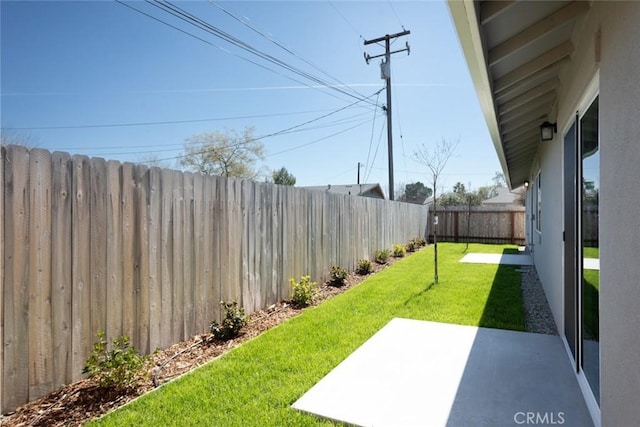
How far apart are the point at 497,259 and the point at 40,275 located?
10550 mm

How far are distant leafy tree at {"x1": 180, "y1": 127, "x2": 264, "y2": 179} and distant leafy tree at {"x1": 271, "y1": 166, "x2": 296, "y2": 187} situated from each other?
144 inches

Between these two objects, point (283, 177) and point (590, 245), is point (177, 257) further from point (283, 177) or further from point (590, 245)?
point (283, 177)

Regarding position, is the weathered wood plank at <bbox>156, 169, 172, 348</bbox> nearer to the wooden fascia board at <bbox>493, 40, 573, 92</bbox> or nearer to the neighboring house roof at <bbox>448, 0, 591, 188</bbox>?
the neighboring house roof at <bbox>448, 0, 591, 188</bbox>

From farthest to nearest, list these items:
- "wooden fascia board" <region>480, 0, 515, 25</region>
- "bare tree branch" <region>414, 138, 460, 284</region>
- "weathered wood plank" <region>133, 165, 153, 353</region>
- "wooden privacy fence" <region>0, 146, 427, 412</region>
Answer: "bare tree branch" <region>414, 138, 460, 284</region> < "weathered wood plank" <region>133, 165, 153, 353</region> < "wooden privacy fence" <region>0, 146, 427, 412</region> < "wooden fascia board" <region>480, 0, 515, 25</region>

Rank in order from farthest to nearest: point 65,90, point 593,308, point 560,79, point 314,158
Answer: point 314,158 < point 65,90 < point 560,79 < point 593,308

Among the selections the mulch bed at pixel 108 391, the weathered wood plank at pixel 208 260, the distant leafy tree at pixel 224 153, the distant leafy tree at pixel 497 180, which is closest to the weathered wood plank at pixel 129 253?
the mulch bed at pixel 108 391

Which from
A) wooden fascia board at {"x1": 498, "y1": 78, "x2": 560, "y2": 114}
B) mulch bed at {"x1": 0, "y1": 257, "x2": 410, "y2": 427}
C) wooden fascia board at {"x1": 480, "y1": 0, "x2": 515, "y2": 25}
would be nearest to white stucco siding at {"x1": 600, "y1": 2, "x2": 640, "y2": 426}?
wooden fascia board at {"x1": 480, "y1": 0, "x2": 515, "y2": 25}

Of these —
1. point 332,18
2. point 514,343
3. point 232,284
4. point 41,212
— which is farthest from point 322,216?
point 332,18

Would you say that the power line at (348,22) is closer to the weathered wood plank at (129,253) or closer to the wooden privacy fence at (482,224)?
the weathered wood plank at (129,253)

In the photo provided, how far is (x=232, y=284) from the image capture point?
4.37 metres

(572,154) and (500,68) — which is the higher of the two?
(500,68)

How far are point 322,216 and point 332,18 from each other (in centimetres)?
651

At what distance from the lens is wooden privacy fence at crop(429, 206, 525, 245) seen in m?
15.8

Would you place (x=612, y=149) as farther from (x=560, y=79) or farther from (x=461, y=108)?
(x=461, y=108)
